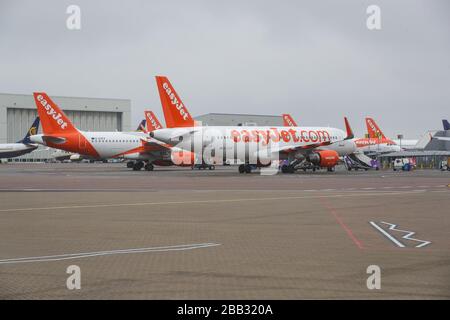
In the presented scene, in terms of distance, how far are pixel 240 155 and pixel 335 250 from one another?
43.5 meters

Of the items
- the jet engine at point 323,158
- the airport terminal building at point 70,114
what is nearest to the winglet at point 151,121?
the jet engine at point 323,158

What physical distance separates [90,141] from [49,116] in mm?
5521

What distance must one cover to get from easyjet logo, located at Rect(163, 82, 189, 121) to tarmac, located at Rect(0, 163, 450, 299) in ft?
106

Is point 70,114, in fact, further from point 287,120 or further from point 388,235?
point 388,235

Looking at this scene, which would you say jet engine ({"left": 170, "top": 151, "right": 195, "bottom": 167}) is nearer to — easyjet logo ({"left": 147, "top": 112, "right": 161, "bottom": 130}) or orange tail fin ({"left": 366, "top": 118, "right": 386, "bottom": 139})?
easyjet logo ({"left": 147, "top": 112, "right": 161, "bottom": 130})

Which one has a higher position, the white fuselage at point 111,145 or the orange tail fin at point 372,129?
the orange tail fin at point 372,129

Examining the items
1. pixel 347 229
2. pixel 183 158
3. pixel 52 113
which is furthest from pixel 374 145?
pixel 347 229

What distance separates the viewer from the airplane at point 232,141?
53406 millimetres

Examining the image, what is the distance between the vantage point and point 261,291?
7906mm

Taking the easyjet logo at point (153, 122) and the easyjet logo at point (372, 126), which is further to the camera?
the easyjet logo at point (372, 126)

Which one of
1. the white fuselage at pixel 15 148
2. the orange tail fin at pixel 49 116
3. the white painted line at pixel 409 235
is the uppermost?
the orange tail fin at pixel 49 116

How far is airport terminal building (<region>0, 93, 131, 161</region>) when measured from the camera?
5989 inches

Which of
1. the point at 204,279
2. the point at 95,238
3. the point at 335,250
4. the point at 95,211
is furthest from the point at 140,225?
Result: the point at 204,279

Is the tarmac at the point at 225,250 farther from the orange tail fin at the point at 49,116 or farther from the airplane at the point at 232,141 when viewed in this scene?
the orange tail fin at the point at 49,116
